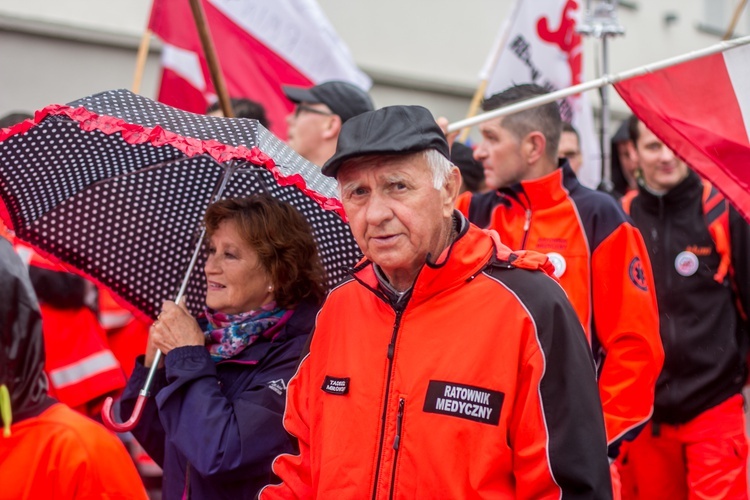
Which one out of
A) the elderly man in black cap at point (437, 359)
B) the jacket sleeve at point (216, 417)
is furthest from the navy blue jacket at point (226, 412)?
the elderly man in black cap at point (437, 359)

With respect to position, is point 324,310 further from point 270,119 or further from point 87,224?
point 270,119

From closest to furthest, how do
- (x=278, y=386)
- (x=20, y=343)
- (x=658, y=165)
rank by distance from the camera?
(x=20, y=343)
(x=278, y=386)
(x=658, y=165)

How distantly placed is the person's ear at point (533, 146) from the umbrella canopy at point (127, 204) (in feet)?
3.25

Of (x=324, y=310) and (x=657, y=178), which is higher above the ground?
(x=657, y=178)

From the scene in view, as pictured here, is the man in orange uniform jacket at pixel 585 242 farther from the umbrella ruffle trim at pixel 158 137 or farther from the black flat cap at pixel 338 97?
the umbrella ruffle trim at pixel 158 137

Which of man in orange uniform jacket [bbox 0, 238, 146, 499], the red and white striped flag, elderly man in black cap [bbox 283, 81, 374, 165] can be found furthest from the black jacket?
the red and white striped flag

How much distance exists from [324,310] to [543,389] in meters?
0.75

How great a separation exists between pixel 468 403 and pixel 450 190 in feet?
1.96

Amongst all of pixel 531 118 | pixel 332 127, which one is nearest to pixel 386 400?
pixel 531 118

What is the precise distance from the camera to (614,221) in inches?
158

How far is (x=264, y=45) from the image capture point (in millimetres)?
6371

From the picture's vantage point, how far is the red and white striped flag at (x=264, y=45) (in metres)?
6.29

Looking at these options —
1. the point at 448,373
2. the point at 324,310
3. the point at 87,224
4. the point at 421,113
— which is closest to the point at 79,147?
the point at 87,224

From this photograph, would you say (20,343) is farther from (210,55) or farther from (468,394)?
(210,55)
